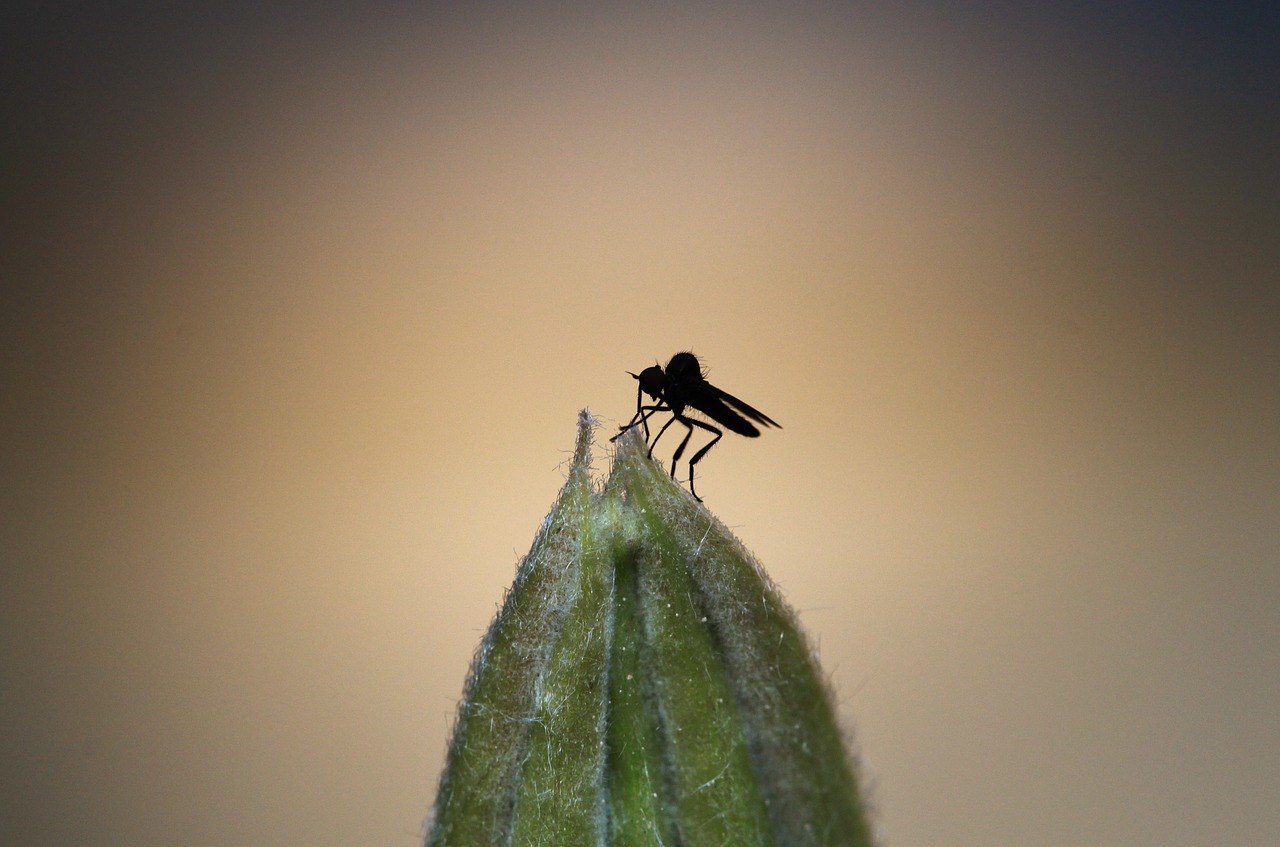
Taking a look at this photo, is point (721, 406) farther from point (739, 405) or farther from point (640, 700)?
point (640, 700)

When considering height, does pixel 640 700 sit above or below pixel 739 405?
below

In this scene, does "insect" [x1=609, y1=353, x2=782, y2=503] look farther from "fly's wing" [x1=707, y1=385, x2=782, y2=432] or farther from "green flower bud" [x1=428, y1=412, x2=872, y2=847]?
"green flower bud" [x1=428, y1=412, x2=872, y2=847]

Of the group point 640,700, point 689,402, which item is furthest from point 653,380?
point 640,700

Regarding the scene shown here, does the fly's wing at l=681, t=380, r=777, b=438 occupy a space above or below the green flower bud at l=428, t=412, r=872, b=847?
above

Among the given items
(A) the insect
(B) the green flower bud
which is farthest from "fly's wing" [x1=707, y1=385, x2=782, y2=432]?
(B) the green flower bud

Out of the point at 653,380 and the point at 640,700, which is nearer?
the point at 640,700

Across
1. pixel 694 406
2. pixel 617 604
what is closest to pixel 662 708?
pixel 617 604

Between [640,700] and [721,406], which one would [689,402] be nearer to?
[721,406]
